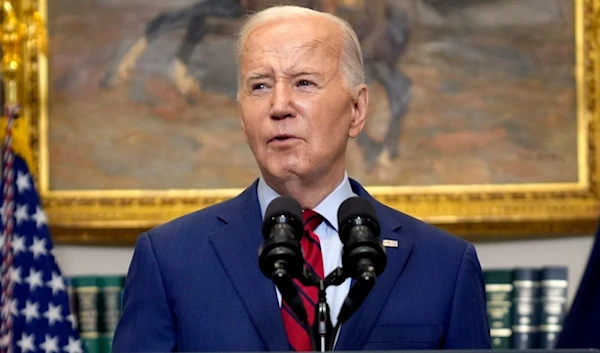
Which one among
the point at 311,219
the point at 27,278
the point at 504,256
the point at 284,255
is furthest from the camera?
the point at 504,256

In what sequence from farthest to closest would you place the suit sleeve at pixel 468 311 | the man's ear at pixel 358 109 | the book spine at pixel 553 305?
1. the book spine at pixel 553 305
2. the man's ear at pixel 358 109
3. the suit sleeve at pixel 468 311

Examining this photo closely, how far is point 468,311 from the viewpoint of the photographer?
2.72m

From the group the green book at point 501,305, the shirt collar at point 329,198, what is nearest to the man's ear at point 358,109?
the shirt collar at point 329,198

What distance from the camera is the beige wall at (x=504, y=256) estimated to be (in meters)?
5.20

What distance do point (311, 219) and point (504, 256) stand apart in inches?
106

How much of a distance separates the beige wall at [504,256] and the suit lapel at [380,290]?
2417 mm

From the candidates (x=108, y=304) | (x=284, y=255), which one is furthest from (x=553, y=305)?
(x=284, y=255)

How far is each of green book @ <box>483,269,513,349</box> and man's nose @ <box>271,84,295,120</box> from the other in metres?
2.63

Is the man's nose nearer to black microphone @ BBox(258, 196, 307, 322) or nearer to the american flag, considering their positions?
black microphone @ BBox(258, 196, 307, 322)

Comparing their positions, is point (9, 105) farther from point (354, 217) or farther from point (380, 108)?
point (354, 217)

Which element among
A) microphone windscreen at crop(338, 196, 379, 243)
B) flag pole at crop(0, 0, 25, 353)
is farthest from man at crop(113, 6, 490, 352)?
flag pole at crop(0, 0, 25, 353)

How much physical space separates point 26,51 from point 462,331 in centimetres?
329

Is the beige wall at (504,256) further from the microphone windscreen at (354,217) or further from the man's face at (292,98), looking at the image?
the microphone windscreen at (354,217)

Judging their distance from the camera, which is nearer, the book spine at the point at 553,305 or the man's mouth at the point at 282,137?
the man's mouth at the point at 282,137
